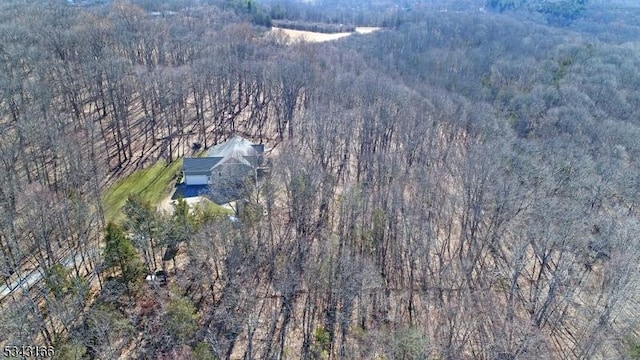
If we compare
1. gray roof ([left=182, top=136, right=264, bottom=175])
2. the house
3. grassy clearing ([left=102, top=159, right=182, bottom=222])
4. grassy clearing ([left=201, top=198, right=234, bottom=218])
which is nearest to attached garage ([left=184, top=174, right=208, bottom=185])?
the house

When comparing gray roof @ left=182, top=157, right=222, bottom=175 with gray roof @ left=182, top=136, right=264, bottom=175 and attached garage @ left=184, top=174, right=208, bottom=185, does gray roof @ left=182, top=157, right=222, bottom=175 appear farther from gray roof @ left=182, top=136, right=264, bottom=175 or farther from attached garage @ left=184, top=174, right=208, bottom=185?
attached garage @ left=184, top=174, right=208, bottom=185

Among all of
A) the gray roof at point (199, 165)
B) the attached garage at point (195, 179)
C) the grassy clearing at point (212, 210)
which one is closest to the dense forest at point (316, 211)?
the grassy clearing at point (212, 210)

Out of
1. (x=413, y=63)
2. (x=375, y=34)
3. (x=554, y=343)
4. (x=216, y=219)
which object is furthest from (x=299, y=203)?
(x=375, y=34)

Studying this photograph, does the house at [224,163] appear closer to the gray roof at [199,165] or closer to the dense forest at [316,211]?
the gray roof at [199,165]

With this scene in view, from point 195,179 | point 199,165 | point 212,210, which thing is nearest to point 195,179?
point 195,179

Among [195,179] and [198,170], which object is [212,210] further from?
[195,179]
